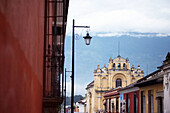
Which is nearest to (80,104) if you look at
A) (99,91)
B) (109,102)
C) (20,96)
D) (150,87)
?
(99,91)

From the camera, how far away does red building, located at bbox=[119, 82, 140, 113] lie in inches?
1283

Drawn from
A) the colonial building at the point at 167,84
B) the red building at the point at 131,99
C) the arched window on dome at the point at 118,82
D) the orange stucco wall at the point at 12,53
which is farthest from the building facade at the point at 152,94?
the arched window on dome at the point at 118,82

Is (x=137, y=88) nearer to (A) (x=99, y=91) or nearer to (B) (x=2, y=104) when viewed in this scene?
(B) (x=2, y=104)

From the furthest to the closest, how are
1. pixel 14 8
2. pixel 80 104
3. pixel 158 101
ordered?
pixel 80 104 → pixel 158 101 → pixel 14 8

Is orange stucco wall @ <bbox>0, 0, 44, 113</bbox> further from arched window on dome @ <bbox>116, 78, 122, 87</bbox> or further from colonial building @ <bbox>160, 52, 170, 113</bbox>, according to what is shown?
arched window on dome @ <bbox>116, 78, 122, 87</bbox>

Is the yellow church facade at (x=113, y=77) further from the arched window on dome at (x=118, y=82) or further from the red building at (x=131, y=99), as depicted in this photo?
the red building at (x=131, y=99)

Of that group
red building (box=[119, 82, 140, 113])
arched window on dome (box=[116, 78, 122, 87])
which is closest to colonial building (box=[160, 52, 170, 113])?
red building (box=[119, 82, 140, 113])

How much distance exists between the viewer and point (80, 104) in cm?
11775

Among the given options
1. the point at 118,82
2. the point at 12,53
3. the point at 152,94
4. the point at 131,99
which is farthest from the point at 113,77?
the point at 12,53

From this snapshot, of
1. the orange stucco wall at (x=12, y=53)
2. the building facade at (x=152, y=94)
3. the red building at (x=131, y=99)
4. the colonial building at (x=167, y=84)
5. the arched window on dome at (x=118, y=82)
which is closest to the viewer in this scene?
the orange stucco wall at (x=12, y=53)

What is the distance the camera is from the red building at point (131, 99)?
107 ft

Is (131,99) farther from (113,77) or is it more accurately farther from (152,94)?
(113,77)

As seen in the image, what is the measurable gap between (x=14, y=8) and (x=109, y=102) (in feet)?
171

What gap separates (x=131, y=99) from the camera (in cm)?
3534
